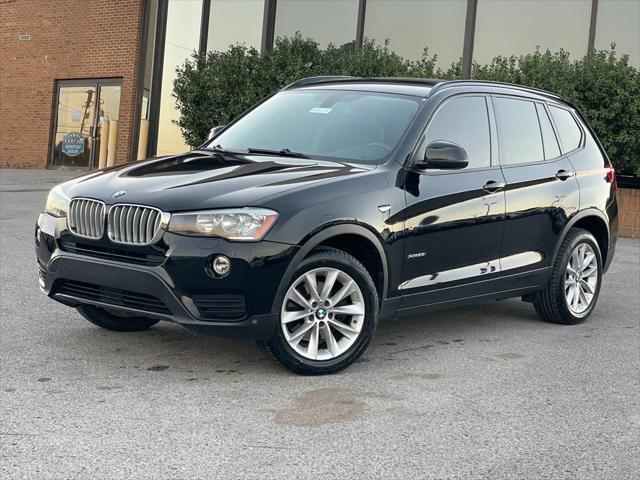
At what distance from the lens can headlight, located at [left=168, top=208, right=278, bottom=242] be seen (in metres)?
5.26

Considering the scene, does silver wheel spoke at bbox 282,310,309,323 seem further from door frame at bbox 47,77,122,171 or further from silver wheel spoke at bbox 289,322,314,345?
door frame at bbox 47,77,122,171

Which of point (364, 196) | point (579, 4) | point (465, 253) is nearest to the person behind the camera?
point (364, 196)

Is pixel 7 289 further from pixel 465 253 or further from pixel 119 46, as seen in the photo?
pixel 119 46

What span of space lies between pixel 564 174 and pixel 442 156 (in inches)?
71.1

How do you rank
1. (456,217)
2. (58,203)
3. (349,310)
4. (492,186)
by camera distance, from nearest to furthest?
(349,310) → (58,203) → (456,217) → (492,186)

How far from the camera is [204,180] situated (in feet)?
18.5

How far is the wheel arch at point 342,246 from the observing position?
213 inches

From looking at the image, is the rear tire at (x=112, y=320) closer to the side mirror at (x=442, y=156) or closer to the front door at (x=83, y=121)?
the side mirror at (x=442, y=156)

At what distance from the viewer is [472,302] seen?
6.80 m

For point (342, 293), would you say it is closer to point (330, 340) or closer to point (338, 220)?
point (330, 340)

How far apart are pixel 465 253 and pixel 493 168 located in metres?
0.72

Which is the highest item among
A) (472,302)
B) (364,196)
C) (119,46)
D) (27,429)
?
(119,46)

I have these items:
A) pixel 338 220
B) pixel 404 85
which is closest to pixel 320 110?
pixel 404 85

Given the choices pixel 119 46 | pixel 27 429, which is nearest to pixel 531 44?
pixel 119 46
